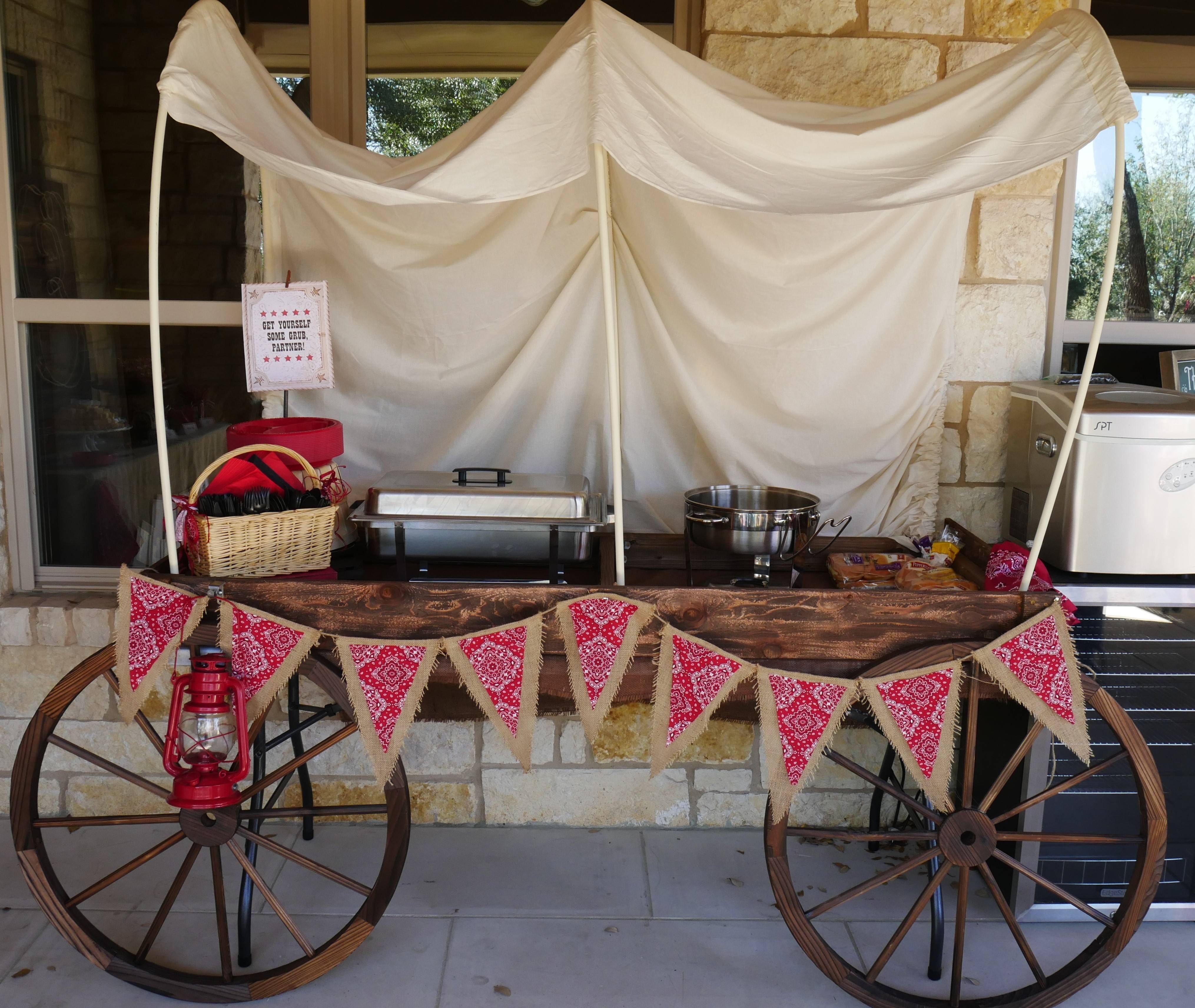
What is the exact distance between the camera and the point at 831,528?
2939 mm

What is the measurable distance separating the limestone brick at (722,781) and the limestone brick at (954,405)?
3.88 ft

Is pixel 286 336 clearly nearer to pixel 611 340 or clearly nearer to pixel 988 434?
pixel 611 340

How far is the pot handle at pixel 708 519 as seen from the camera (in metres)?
2.35

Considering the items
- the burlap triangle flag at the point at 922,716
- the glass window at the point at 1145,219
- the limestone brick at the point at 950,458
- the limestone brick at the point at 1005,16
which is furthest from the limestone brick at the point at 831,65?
the burlap triangle flag at the point at 922,716

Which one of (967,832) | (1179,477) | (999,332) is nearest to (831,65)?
(999,332)

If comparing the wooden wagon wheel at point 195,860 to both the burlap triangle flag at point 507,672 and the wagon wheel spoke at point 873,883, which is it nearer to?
the burlap triangle flag at point 507,672

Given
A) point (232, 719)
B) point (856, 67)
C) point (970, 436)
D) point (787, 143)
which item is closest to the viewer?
point (787, 143)

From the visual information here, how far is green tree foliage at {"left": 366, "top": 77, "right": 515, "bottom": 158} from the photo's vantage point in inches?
115

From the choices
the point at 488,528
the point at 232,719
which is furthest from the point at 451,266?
the point at 232,719

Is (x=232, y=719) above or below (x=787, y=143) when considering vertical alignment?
below

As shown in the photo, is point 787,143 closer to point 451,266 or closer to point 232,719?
point 451,266

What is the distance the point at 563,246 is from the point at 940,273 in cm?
103

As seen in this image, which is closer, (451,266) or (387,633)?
(387,633)

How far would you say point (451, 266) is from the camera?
2830mm
